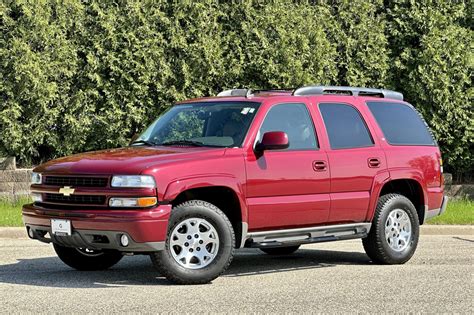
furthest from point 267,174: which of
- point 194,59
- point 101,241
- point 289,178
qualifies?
point 194,59

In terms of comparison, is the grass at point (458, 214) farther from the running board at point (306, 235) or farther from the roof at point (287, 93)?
the running board at point (306, 235)

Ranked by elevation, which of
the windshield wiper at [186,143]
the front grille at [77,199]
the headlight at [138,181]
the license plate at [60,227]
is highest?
the windshield wiper at [186,143]

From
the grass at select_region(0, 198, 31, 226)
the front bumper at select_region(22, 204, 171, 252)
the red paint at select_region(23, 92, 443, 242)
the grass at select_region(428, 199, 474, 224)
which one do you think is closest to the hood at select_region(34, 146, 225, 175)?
the red paint at select_region(23, 92, 443, 242)

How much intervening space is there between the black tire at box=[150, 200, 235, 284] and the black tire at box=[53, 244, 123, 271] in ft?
4.73

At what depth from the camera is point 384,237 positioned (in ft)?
34.4

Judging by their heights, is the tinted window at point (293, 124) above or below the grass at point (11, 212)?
above

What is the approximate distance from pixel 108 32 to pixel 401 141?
A: 26.5ft

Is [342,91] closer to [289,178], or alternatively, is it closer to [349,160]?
[349,160]

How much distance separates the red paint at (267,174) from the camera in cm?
847

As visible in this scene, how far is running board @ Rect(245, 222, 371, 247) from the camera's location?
926 centimetres

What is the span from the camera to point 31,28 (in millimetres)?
17094

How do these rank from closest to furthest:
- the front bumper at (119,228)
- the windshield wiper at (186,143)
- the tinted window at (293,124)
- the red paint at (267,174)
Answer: the front bumper at (119,228) → the red paint at (267,174) → the windshield wiper at (186,143) → the tinted window at (293,124)

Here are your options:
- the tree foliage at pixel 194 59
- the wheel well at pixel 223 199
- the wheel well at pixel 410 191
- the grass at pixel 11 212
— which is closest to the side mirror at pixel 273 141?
the wheel well at pixel 223 199

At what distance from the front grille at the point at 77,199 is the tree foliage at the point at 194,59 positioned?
7.83 metres
